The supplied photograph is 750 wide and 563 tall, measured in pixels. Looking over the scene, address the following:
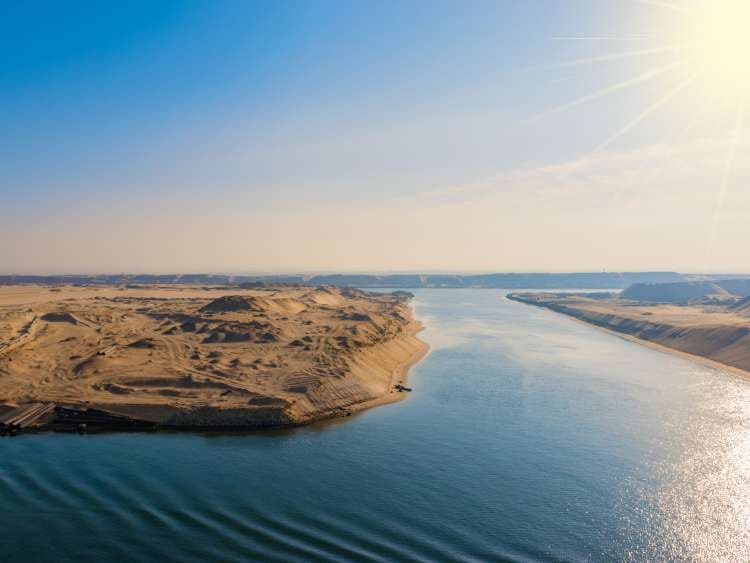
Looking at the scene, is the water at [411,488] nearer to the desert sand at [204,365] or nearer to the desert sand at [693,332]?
the desert sand at [204,365]

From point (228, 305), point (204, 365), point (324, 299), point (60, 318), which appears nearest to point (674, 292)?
point (324, 299)

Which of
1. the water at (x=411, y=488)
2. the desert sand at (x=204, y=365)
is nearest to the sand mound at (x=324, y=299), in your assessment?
the desert sand at (x=204, y=365)

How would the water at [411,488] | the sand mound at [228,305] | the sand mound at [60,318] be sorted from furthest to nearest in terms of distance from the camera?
the sand mound at [228,305] < the sand mound at [60,318] < the water at [411,488]

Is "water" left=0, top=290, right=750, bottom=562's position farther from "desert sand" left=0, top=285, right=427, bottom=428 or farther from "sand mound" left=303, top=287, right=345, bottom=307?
"sand mound" left=303, top=287, right=345, bottom=307

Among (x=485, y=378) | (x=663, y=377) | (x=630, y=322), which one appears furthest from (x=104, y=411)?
(x=630, y=322)

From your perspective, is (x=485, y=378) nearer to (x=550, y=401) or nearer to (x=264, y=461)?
(x=550, y=401)

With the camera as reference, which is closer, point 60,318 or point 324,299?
point 60,318

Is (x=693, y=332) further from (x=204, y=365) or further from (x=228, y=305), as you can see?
(x=228, y=305)
